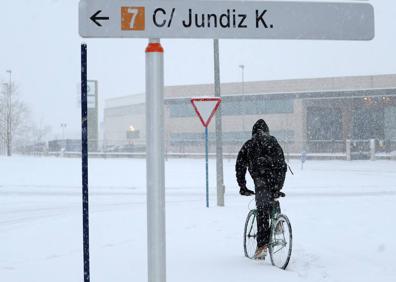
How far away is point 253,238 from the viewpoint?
668 centimetres

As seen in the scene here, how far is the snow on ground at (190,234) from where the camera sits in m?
5.88

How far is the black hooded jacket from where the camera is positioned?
6148 millimetres

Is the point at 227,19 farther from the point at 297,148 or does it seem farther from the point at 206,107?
the point at 297,148

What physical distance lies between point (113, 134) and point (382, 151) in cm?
3499

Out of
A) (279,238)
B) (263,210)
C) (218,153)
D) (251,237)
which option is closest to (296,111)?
(218,153)

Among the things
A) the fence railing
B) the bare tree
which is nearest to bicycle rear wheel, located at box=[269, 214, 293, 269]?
the fence railing

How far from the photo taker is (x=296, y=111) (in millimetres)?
43750

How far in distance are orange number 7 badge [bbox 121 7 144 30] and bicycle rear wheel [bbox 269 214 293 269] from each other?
12.1ft

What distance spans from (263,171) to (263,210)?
51cm

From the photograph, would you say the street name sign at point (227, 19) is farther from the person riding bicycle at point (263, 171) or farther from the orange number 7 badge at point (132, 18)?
the person riding bicycle at point (263, 171)

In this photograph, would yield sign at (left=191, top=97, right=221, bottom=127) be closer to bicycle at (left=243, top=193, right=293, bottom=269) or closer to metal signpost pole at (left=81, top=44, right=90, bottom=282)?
bicycle at (left=243, top=193, right=293, bottom=269)

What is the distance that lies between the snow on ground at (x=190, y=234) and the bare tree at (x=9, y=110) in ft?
66.3

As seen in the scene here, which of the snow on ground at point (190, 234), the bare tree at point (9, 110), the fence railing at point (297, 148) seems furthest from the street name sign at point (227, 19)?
the bare tree at point (9, 110)

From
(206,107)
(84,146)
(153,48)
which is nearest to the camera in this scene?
(153,48)
